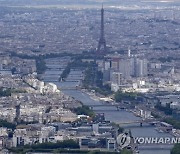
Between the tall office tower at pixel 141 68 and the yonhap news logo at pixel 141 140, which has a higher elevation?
the yonhap news logo at pixel 141 140

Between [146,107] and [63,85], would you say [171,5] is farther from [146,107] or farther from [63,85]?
[146,107]

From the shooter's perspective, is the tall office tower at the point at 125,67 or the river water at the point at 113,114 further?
the tall office tower at the point at 125,67

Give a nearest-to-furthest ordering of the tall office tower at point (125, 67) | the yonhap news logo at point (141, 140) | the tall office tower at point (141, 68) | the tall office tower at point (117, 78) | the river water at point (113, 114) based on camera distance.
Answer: the yonhap news logo at point (141, 140)
the river water at point (113, 114)
the tall office tower at point (117, 78)
the tall office tower at point (125, 67)
the tall office tower at point (141, 68)

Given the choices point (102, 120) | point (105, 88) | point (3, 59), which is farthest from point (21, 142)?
point (3, 59)

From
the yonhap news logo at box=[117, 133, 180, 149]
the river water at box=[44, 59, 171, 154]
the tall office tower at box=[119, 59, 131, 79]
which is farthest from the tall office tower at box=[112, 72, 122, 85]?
the yonhap news logo at box=[117, 133, 180, 149]

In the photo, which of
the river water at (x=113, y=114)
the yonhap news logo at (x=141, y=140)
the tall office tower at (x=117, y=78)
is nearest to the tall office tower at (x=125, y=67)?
the tall office tower at (x=117, y=78)

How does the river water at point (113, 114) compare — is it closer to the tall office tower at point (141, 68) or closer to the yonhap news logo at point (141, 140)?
the yonhap news logo at point (141, 140)

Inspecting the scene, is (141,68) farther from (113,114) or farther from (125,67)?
(113,114)

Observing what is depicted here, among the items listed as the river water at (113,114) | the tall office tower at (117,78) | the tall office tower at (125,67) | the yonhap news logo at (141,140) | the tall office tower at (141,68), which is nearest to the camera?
the yonhap news logo at (141,140)
